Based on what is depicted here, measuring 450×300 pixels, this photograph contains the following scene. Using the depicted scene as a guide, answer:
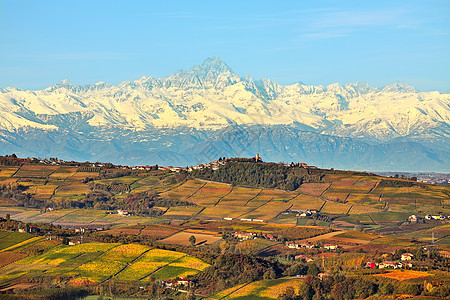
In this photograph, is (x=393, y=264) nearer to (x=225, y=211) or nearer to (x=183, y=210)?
(x=225, y=211)

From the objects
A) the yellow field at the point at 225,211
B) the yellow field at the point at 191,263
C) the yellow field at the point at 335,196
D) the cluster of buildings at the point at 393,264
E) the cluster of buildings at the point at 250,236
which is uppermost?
the yellow field at the point at 335,196

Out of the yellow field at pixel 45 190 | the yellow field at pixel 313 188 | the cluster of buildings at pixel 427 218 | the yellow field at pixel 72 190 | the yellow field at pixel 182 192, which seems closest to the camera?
the cluster of buildings at pixel 427 218

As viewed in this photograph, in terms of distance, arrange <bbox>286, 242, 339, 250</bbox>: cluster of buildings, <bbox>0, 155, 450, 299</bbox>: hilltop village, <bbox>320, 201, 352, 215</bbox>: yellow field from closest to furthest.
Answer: <bbox>0, 155, 450, 299</bbox>: hilltop village → <bbox>286, 242, 339, 250</bbox>: cluster of buildings → <bbox>320, 201, 352, 215</bbox>: yellow field

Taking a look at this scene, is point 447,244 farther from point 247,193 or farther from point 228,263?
point 247,193

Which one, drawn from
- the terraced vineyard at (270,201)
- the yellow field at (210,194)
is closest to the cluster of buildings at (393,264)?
the terraced vineyard at (270,201)

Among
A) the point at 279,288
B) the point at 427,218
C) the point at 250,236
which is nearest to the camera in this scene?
the point at 279,288

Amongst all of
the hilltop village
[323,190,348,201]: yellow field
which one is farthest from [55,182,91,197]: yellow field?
[323,190,348,201]: yellow field

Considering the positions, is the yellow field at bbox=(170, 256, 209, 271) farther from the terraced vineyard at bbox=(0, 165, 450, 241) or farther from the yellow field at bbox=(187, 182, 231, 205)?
the yellow field at bbox=(187, 182, 231, 205)

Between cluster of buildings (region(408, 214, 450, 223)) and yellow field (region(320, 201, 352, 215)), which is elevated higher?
yellow field (region(320, 201, 352, 215))

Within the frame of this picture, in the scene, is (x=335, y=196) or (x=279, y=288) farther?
(x=335, y=196)

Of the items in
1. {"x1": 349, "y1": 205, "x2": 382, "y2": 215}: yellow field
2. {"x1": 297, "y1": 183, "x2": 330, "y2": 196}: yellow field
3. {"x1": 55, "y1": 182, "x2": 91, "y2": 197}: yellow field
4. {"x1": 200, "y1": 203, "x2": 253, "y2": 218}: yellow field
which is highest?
{"x1": 55, "y1": 182, "x2": 91, "y2": 197}: yellow field

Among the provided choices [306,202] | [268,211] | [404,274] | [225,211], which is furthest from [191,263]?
[306,202]

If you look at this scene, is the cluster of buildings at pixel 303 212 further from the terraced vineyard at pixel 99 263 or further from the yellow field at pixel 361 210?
the terraced vineyard at pixel 99 263

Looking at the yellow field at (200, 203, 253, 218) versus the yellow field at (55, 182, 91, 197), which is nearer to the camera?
the yellow field at (200, 203, 253, 218)
